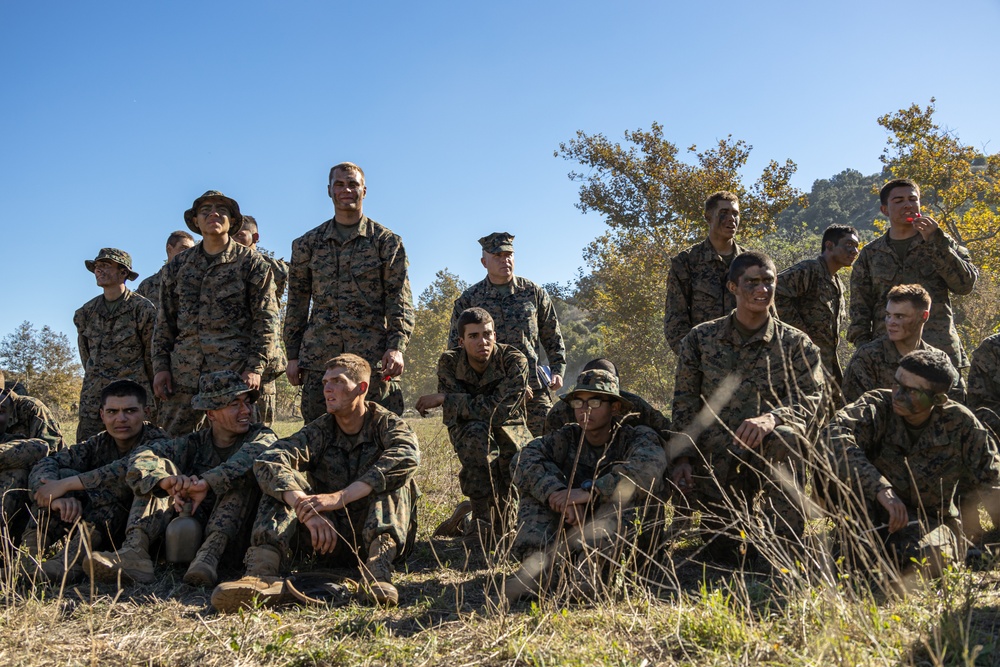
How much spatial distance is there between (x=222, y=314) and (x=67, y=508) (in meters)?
1.79

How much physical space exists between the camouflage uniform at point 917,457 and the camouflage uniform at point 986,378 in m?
1.39

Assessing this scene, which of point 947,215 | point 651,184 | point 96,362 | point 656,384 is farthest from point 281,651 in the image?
point 656,384

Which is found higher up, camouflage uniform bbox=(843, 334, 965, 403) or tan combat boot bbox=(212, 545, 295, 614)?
camouflage uniform bbox=(843, 334, 965, 403)

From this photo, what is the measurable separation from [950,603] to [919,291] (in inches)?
119

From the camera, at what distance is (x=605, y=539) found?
189 inches

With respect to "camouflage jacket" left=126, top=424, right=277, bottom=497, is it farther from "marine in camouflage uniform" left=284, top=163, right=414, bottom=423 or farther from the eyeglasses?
the eyeglasses

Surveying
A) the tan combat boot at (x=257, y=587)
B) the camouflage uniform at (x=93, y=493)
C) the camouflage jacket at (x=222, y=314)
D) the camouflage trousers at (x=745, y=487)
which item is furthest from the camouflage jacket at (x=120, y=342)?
the camouflage trousers at (x=745, y=487)

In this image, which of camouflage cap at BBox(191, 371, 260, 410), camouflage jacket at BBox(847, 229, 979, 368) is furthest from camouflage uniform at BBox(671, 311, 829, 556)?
camouflage cap at BBox(191, 371, 260, 410)

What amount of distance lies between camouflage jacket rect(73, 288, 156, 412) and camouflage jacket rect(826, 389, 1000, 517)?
232 inches

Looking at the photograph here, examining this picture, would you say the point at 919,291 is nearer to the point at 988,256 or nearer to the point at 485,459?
the point at 485,459

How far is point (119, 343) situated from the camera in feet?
25.0

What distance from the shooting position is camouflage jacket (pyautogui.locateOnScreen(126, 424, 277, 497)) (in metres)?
5.35

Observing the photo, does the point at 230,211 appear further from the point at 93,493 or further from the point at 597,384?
the point at 597,384

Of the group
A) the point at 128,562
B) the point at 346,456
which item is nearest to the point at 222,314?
the point at 346,456
